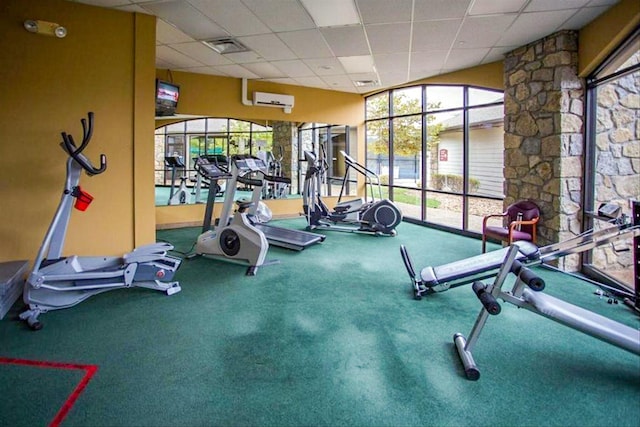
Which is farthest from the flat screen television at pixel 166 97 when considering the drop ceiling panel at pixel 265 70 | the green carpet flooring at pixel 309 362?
the green carpet flooring at pixel 309 362

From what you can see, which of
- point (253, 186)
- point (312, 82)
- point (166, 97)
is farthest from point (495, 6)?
point (166, 97)

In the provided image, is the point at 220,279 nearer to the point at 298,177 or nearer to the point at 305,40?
the point at 305,40

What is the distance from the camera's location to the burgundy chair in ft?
13.8

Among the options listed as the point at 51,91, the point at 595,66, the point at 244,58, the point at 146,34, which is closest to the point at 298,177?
the point at 244,58

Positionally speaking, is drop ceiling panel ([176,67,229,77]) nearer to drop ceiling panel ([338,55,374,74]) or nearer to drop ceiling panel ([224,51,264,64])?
drop ceiling panel ([224,51,264,64])

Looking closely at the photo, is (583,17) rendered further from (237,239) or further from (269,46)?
(237,239)

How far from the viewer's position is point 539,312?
2037 millimetres

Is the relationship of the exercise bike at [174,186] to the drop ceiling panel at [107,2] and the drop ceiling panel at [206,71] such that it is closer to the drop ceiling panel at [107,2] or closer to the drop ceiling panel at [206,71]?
the drop ceiling panel at [206,71]

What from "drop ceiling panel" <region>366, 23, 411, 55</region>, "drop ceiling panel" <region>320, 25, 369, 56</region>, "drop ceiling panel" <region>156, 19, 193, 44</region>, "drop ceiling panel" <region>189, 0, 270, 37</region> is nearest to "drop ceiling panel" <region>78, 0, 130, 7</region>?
"drop ceiling panel" <region>156, 19, 193, 44</region>

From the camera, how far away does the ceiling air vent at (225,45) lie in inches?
191

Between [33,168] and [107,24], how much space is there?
1704 mm

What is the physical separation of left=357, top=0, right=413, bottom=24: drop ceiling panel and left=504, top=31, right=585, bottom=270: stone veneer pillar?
180 centimetres

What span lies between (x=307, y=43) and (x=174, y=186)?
3.72 metres

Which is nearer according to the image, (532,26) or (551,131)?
(532,26)
